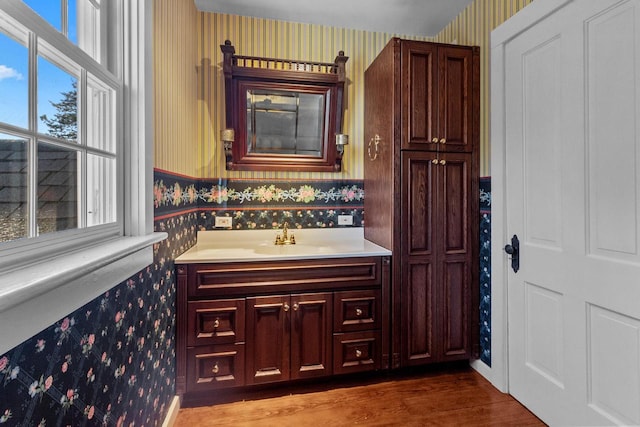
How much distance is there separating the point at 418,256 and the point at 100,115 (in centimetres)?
179

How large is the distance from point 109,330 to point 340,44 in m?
2.44

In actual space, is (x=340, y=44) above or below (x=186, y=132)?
above

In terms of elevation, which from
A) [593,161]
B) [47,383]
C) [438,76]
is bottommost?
[47,383]

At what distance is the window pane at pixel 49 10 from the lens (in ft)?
2.58

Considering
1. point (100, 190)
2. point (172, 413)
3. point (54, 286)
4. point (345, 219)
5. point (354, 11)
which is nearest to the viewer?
point (54, 286)

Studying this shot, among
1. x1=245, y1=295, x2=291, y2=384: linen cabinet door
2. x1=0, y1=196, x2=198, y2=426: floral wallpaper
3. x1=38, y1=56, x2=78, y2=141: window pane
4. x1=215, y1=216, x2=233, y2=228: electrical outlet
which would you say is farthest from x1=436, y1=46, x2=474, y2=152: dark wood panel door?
x1=38, y1=56, x2=78, y2=141: window pane

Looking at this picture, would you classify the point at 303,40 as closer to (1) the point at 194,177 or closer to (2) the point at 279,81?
(2) the point at 279,81

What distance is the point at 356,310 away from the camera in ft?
6.47

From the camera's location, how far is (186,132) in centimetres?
198

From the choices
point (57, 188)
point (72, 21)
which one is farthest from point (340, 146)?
point (57, 188)

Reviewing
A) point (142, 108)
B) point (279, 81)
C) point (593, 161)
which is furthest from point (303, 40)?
point (593, 161)

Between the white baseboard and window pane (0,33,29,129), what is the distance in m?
1.51

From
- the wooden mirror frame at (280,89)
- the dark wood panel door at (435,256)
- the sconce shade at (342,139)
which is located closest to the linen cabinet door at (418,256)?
the dark wood panel door at (435,256)

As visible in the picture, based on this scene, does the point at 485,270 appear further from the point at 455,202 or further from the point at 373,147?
the point at 373,147
